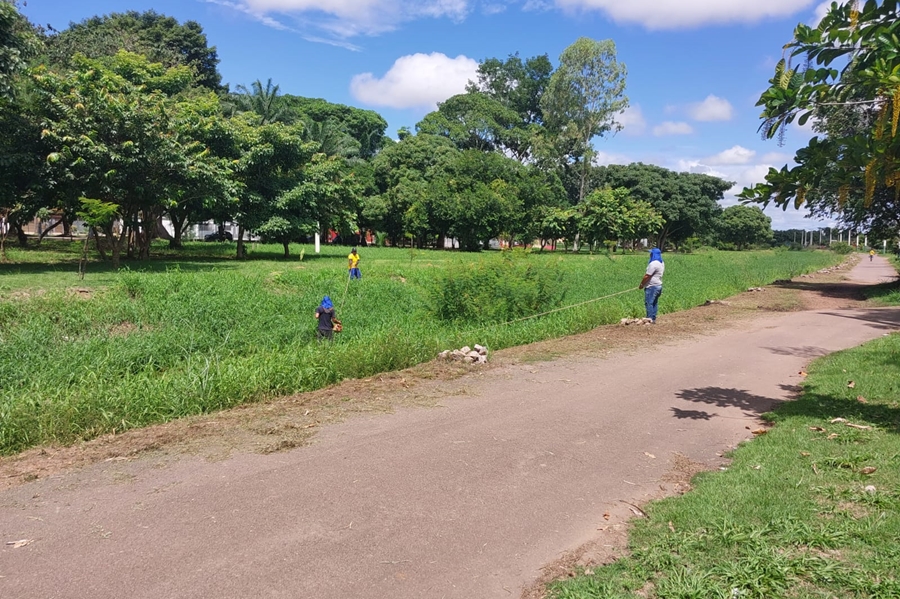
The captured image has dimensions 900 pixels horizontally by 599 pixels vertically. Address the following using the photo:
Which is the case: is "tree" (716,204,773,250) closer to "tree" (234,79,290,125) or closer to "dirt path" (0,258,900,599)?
"tree" (234,79,290,125)

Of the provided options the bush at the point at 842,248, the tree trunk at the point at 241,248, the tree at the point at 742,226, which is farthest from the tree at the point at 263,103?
the bush at the point at 842,248

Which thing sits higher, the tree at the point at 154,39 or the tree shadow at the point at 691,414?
the tree at the point at 154,39

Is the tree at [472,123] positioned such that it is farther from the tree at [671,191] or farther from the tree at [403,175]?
the tree at [671,191]

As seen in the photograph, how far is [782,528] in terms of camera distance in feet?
12.8

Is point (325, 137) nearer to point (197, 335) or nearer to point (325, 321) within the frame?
point (197, 335)

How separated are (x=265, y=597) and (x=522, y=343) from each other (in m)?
8.70

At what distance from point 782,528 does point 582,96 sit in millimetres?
51492

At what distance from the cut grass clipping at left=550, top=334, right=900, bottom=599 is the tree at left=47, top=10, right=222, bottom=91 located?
39.7 metres

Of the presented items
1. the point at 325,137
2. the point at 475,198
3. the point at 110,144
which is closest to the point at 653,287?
the point at 110,144

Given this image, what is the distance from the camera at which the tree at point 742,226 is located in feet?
279

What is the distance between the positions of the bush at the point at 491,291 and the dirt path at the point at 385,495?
5692mm

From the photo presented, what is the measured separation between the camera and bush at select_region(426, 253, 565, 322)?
46.0 ft

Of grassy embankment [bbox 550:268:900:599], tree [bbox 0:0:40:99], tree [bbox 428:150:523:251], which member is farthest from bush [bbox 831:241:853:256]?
tree [bbox 0:0:40:99]

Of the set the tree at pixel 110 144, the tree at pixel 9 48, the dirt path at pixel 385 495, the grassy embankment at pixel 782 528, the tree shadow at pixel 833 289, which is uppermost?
the tree at pixel 9 48
